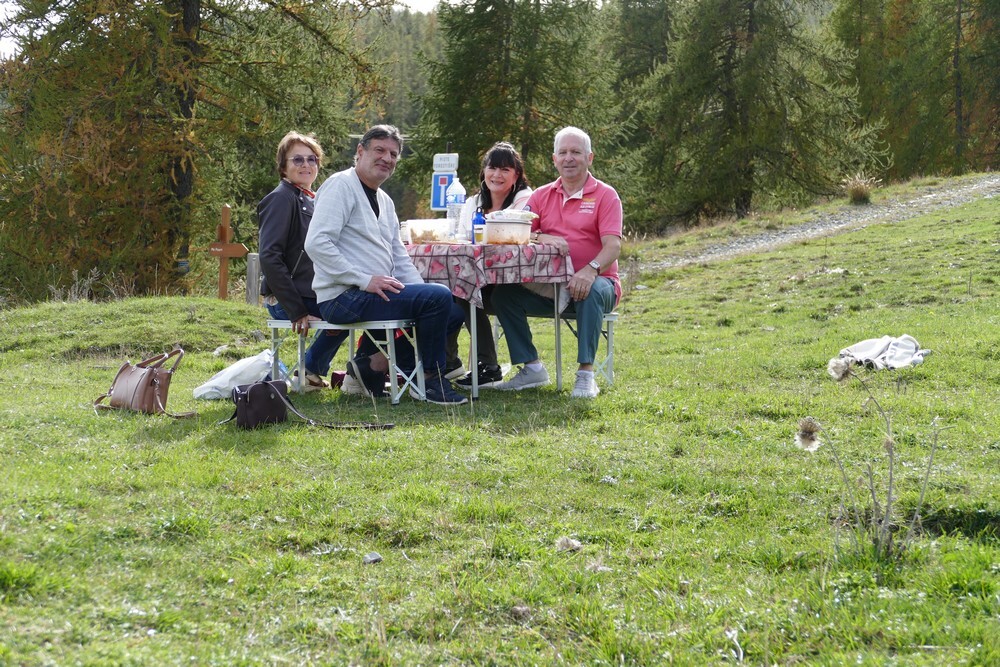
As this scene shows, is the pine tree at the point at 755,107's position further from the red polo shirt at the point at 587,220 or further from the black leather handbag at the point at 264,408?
the black leather handbag at the point at 264,408

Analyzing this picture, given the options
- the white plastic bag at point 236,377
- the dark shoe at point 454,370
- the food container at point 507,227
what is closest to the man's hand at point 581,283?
the food container at point 507,227

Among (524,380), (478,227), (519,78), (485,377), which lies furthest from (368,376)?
(519,78)

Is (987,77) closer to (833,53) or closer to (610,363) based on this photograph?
(833,53)

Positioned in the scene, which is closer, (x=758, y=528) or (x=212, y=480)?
(x=758, y=528)

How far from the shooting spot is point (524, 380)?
7.25 m

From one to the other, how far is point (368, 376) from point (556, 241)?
1.65 m

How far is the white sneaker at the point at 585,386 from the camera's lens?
6676 millimetres

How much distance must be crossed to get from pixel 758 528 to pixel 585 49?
24.6 meters

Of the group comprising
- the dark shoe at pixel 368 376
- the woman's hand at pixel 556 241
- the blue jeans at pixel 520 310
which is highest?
the woman's hand at pixel 556 241

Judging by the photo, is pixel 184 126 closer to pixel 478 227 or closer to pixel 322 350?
pixel 322 350

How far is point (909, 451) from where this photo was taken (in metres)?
4.79

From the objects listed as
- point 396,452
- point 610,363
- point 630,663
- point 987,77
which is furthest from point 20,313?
point 987,77

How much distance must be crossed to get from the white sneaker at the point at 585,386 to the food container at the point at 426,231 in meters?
1.45

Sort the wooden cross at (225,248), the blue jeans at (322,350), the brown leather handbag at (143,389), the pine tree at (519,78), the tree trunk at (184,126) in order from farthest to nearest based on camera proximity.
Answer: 1. the pine tree at (519,78)
2. the tree trunk at (184,126)
3. the wooden cross at (225,248)
4. the blue jeans at (322,350)
5. the brown leather handbag at (143,389)
